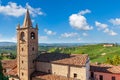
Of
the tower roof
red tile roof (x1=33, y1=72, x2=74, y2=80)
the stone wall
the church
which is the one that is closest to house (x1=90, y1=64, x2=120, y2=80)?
the church

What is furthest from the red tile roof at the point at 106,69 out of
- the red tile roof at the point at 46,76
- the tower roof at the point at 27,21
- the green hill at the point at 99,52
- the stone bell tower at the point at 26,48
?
the green hill at the point at 99,52

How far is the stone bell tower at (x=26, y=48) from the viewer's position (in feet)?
143

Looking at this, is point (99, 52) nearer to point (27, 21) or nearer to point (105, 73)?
point (105, 73)

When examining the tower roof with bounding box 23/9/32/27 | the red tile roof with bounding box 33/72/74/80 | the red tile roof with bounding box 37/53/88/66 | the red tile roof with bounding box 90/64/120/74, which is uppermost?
the tower roof with bounding box 23/9/32/27

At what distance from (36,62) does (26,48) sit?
13.7 feet

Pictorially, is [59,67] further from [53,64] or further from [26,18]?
[26,18]

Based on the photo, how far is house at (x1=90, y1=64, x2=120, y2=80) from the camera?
39281mm

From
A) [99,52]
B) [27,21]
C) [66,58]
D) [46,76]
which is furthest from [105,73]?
[99,52]

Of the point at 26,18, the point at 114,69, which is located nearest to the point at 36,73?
the point at 26,18

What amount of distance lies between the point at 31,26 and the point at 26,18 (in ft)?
7.38

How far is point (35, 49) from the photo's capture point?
45.3 metres

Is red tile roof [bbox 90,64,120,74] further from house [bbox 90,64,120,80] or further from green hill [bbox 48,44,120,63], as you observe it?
green hill [bbox 48,44,120,63]

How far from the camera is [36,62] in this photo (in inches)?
1779

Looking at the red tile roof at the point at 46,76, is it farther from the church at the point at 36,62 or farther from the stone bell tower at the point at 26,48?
the stone bell tower at the point at 26,48
